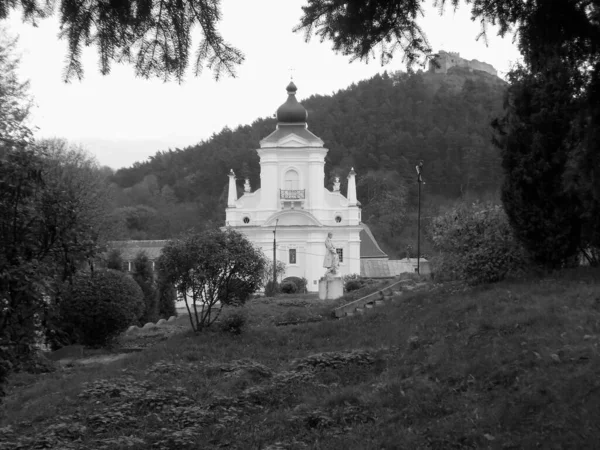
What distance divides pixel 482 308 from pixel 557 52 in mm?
7455

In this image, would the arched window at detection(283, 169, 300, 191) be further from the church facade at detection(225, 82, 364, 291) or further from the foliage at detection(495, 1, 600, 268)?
the foliage at detection(495, 1, 600, 268)

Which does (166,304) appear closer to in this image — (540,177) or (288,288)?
(288,288)

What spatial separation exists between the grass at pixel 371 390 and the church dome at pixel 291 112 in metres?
39.7

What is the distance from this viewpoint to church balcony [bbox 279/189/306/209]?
52.3 m

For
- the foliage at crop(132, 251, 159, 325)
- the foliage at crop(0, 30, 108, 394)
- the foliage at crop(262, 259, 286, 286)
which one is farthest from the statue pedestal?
the foliage at crop(0, 30, 108, 394)

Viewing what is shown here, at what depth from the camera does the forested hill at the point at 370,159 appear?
246 ft

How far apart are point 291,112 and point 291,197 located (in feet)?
19.3

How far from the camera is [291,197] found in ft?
172

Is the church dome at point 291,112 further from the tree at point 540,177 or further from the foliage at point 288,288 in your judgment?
the tree at point 540,177

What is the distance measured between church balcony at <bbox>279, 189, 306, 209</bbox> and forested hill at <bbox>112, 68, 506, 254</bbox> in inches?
705

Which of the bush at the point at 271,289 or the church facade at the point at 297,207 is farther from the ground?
the church facade at the point at 297,207

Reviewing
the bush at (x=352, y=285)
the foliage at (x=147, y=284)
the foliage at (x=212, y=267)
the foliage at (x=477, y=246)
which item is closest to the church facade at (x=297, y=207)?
the bush at (x=352, y=285)

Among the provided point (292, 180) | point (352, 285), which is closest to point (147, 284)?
point (352, 285)

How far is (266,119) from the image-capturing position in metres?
90.9
